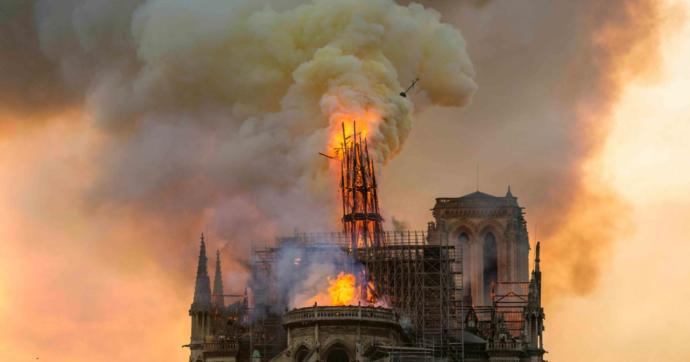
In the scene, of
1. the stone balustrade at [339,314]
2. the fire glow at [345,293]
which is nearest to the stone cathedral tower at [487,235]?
the fire glow at [345,293]

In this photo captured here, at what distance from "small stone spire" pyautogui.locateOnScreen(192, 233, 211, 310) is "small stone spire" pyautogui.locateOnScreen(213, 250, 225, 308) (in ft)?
5.73

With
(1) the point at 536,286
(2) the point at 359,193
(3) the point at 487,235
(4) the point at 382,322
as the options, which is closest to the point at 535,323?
(1) the point at 536,286

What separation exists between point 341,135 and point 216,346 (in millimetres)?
19591

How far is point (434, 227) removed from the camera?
190 m

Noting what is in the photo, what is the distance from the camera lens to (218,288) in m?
161

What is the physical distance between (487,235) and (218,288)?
3976 cm

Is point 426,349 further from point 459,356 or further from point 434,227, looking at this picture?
point 434,227

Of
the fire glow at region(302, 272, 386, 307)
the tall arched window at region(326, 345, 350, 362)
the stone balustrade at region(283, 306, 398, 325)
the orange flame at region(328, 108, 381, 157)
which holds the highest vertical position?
the orange flame at region(328, 108, 381, 157)

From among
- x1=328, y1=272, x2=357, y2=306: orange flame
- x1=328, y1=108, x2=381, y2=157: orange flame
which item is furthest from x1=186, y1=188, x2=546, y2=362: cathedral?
x1=328, y1=108, x2=381, y2=157: orange flame

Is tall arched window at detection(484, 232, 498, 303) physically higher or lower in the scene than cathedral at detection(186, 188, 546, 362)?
higher

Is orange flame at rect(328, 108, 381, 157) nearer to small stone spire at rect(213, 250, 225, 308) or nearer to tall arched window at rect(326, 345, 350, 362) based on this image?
small stone spire at rect(213, 250, 225, 308)

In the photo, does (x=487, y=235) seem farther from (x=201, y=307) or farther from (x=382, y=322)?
(x=382, y=322)

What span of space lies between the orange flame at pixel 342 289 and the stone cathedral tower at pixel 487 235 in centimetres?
4388

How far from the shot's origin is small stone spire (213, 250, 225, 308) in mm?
159500
